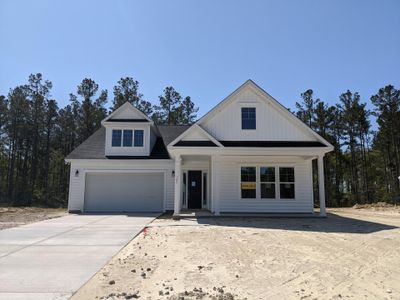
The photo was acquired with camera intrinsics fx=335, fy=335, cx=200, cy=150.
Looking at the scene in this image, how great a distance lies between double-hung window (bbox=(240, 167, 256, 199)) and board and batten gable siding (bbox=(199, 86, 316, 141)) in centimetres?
158

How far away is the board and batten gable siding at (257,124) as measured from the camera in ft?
53.7

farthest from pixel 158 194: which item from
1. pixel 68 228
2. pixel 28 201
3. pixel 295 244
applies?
pixel 28 201

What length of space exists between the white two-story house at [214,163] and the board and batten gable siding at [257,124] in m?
0.05

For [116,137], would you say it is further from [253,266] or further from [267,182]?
[253,266]

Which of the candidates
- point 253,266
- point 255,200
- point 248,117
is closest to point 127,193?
point 255,200

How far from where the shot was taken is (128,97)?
40.9m

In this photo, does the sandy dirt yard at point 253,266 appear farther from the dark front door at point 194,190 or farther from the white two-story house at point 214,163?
the dark front door at point 194,190

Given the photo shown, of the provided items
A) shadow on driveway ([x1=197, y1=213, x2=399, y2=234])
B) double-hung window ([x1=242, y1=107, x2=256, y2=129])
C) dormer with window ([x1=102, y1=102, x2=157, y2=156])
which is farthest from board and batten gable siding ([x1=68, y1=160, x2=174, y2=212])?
shadow on driveway ([x1=197, y1=213, x2=399, y2=234])

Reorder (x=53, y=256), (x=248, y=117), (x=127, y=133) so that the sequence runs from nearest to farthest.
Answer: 1. (x=53, y=256)
2. (x=248, y=117)
3. (x=127, y=133)

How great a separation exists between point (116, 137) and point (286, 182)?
1014 cm

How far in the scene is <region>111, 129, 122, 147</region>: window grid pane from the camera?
19.8 metres

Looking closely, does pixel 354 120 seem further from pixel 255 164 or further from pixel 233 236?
pixel 233 236

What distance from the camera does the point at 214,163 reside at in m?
15.4

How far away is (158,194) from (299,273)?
14.1m
